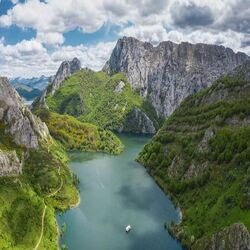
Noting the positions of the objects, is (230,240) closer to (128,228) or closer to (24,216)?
(128,228)

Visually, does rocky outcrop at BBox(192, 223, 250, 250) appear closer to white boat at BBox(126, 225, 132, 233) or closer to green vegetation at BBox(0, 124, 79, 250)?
white boat at BBox(126, 225, 132, 233)

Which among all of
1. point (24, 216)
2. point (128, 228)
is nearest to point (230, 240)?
point (128, 228)

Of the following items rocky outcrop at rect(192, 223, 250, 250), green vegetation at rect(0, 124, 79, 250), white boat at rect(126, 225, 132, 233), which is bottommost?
white boat at rect(126, 225, 132, 233)

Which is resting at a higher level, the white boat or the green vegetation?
the green vegetation

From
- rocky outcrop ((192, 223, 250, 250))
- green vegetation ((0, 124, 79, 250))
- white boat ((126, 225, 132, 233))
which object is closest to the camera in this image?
rocky outcrop ((192, 223, 250, 250))

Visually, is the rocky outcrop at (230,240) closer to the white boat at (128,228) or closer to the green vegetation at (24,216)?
the white boat at (128,228)

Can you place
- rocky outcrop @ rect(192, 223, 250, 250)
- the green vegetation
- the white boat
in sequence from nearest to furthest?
1. rocky outcrop @ rect(192, 223, 250, 250)
2. the green vegetation
3. the white boat

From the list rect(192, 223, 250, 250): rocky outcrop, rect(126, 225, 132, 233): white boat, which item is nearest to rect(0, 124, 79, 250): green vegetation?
rect(126, 225, 132, 233): white boat

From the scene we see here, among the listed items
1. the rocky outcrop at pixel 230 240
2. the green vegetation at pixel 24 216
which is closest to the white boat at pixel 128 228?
the green vegetation at pixel 24 216
